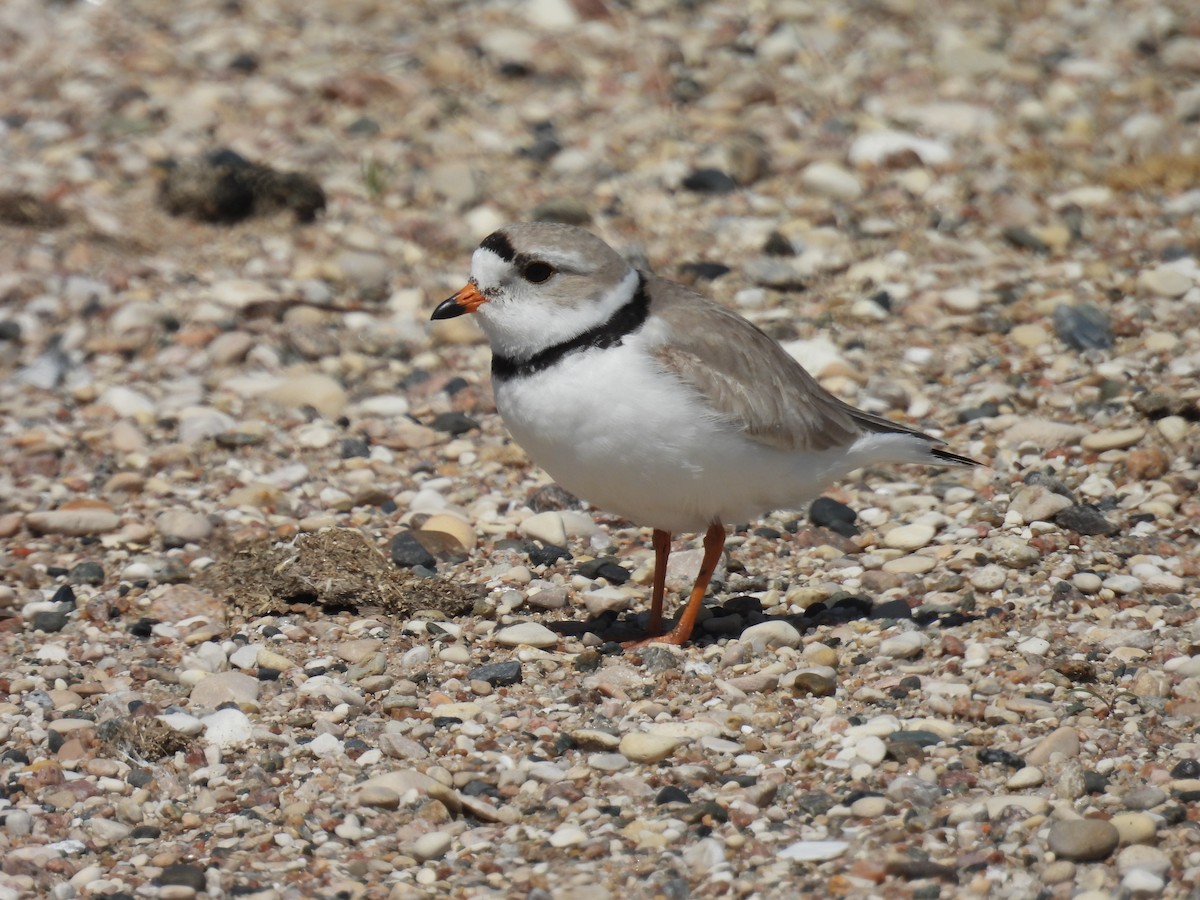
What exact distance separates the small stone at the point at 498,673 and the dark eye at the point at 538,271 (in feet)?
4.38

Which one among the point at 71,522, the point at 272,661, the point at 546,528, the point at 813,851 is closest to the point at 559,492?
the point at 546,528

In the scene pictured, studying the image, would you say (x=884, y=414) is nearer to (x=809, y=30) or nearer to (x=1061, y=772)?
(x=1061, y=772)

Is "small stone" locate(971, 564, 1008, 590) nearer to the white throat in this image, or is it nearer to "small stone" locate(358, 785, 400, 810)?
the white throat

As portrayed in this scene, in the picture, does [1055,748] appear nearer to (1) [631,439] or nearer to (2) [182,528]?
(1) [631,439]

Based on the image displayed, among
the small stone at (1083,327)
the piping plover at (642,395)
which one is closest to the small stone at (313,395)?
the piping plover at (642,395)

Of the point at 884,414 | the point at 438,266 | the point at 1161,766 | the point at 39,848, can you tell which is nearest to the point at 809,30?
the point at 438,266

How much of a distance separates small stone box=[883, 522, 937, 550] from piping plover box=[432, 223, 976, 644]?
683 mm

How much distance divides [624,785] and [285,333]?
413 cm

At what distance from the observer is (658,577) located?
5.82 metres

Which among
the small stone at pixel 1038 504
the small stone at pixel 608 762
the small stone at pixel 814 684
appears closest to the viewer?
the small stone at pixel 608 762

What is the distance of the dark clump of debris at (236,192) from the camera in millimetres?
8969

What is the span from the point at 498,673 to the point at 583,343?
1176mm

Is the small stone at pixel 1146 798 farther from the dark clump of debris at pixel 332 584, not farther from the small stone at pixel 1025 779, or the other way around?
the dark clump of debris at pixel 332 584

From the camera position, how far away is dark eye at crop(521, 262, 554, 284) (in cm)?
538
